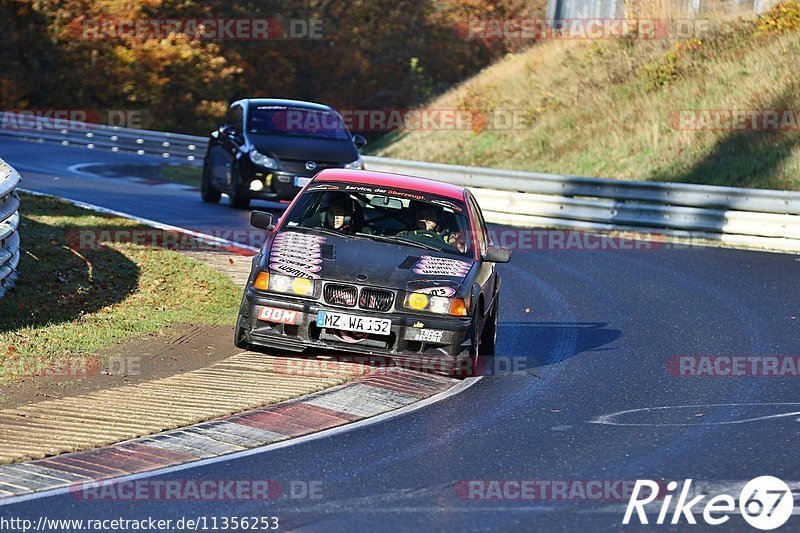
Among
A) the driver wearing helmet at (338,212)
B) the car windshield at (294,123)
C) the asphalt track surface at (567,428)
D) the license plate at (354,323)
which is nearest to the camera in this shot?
the asphalt track surface at (567,428)

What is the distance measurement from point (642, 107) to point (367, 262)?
22.7 m

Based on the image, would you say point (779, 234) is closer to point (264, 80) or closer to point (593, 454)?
point (593, 454)

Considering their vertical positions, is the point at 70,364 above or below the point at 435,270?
below

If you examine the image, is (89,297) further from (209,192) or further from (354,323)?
(209,192)

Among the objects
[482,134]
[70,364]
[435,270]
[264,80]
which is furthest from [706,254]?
[264,80]

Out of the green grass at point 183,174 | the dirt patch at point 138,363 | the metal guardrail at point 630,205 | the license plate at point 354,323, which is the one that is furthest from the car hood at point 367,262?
the green grass at point 183,174

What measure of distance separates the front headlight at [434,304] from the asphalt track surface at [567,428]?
0.62m

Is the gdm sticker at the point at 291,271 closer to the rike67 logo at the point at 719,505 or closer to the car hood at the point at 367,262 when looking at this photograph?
the car hood at the point at 367,262

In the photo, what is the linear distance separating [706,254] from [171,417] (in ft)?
41.6

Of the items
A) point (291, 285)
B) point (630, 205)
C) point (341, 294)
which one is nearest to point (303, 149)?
point (630, 205)

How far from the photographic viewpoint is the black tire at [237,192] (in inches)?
842

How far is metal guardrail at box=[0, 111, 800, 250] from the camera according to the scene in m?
20.4

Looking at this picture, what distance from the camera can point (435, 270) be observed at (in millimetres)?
10617

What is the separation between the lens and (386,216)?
37.9 feet
